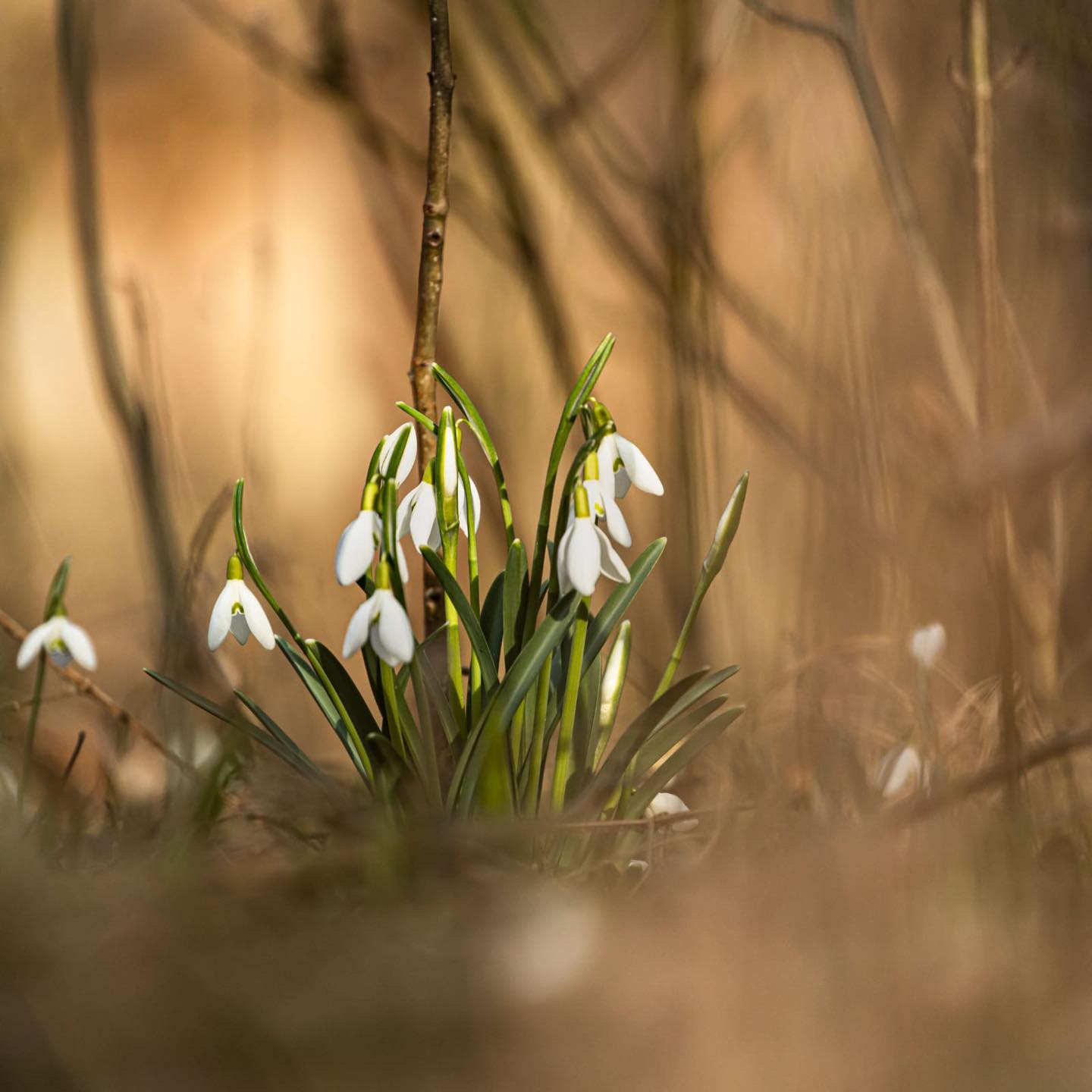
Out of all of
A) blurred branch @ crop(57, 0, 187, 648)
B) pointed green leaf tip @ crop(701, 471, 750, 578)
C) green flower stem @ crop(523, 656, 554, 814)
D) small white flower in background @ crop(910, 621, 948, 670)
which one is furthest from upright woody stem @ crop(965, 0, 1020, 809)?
blurred branch @ crop(57, 0, 187, 648)

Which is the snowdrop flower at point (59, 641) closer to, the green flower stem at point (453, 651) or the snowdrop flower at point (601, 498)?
the green flower stem at point (453, 651)

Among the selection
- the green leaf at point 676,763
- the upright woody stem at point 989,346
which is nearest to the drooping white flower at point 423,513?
the green leaf at point 676,763

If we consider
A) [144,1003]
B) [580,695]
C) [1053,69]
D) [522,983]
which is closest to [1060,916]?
[522,983]

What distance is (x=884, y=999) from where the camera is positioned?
26cm

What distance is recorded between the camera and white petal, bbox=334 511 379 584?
1.80ft

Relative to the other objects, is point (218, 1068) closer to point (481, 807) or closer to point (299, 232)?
point (481, 807)

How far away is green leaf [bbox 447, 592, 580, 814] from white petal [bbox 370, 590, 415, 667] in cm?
9

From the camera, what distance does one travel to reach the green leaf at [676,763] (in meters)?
0.62

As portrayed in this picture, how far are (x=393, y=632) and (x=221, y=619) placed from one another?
169 mm

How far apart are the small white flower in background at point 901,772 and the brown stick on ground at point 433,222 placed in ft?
1.26

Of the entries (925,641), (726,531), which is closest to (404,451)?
(726,531)

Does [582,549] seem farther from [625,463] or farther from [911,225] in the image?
[911,225]

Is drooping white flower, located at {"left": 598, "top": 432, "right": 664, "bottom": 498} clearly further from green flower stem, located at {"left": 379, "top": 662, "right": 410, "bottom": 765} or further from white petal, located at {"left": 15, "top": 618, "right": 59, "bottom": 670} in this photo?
white petal, located at {"left": 15, "top": 618, "right": 59, "bottom": 670}

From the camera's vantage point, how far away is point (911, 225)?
649mm
